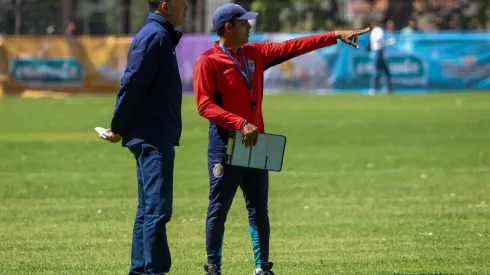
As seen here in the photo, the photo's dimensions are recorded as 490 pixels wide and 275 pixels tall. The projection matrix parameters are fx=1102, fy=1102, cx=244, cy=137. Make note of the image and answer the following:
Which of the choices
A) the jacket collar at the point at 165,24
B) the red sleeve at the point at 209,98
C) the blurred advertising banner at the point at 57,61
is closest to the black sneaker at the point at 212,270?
the red sleeve at the point at 209,98

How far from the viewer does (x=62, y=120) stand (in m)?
24.5

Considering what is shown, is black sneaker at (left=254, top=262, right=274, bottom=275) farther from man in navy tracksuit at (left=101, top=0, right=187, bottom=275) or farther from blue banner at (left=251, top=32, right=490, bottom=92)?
blue banner at (left=251, top=32, right=490, bottom=92)

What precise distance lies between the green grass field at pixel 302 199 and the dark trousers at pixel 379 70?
292 inches

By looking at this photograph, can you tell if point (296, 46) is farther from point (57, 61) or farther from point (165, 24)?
point (57, 61)

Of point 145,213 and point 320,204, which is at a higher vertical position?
point 145,213

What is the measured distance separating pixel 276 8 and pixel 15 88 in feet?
37.9

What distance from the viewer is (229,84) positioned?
25.7 ft

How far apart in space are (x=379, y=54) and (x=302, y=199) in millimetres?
18744

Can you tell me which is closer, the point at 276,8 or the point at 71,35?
the point at 71,35

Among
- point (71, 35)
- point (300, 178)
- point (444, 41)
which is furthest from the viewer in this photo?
point (71, 35)

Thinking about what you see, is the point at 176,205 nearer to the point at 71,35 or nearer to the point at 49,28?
the point at 71,35

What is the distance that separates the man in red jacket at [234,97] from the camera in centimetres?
781

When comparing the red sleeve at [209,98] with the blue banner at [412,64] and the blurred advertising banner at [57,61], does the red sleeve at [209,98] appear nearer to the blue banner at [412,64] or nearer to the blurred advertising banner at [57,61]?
the blue banner at [412,64]

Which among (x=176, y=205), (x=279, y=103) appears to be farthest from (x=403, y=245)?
(x=279, y=103)
